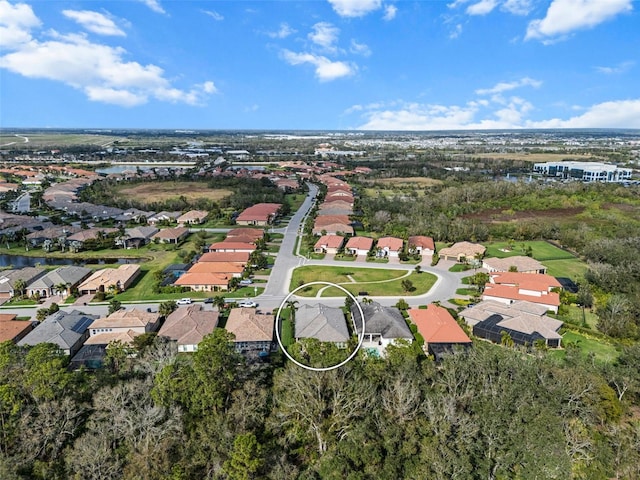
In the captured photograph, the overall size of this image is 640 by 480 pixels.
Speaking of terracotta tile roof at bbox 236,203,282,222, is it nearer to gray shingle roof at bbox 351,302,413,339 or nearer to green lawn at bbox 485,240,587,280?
green lawn at bbox 485,240,587,280

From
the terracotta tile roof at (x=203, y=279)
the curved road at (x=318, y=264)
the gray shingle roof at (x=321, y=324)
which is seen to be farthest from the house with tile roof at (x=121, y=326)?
the gray shingle roof at (x=321, y=324)

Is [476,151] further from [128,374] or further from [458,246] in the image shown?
[128,374]

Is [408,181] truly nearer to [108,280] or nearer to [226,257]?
[226,257]

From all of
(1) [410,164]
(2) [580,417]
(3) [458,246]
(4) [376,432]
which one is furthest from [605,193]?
(4) [376,432]

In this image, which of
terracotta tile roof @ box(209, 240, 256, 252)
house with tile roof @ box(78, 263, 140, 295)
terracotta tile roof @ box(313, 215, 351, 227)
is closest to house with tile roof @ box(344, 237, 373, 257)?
terracotta tile roof @ box(313, 215, 351, 227)

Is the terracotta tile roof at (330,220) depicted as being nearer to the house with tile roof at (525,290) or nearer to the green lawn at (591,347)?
the house with tile roof at (525,290)
